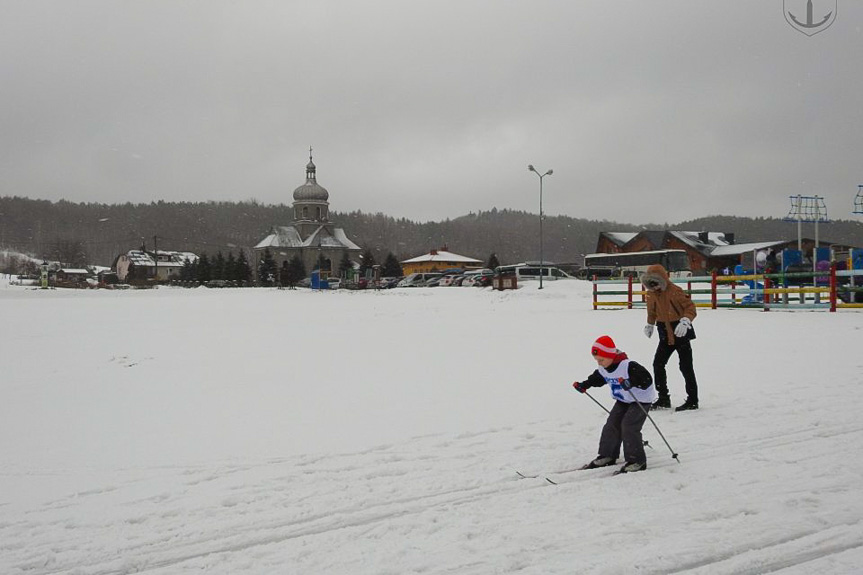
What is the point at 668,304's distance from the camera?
24.0ft

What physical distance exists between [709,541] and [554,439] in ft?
7.75

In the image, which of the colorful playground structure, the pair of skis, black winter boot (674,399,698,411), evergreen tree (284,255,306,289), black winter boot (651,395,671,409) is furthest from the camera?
evergreen tree (284,255,306,289)

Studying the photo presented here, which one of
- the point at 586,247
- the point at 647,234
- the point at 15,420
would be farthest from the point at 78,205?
the point at 15,420

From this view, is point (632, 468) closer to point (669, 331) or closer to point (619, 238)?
point (669, 331)

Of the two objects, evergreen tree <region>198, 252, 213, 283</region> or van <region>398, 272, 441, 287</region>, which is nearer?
van <region>398, 272, 441, 287</region>

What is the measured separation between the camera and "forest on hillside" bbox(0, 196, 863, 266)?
522 feet

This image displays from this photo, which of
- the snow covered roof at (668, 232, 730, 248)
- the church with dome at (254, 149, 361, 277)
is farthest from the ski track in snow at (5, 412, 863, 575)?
the church with dome at (254, 149, 361, 277)

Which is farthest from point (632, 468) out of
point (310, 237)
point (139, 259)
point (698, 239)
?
point (139, 259)

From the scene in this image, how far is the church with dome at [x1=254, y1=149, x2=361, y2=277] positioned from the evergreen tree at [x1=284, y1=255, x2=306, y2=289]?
2.60 meters

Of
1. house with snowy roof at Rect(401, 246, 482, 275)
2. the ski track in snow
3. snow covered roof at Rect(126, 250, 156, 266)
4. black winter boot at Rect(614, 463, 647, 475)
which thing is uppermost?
→ snow covered roof at Rect(126, 250, 156, 266)

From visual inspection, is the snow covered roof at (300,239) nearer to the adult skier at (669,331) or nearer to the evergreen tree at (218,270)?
the evergreen tree at (218,270)

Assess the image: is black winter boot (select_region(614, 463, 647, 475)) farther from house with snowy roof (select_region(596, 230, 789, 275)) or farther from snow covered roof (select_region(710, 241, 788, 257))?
snow covered roof (select_region(710, 241, 788, 257))

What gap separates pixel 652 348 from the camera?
1226 centimetres

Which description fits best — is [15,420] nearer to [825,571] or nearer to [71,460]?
[71,460]
